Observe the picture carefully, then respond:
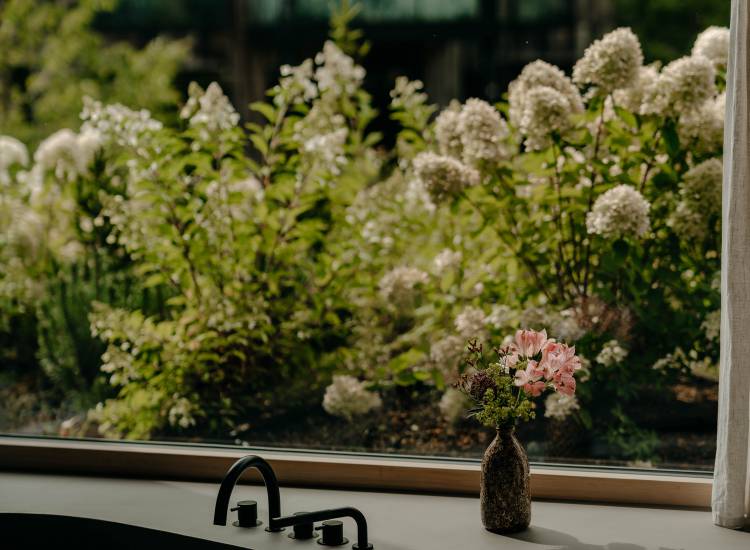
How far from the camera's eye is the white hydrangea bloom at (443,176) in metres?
2.12

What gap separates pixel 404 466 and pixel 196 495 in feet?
1.53

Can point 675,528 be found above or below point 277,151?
below

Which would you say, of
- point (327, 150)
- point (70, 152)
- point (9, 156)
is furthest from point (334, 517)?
point (9, 156)

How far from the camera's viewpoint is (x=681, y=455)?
7.11ft

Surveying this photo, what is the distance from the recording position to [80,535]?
6.18 ft

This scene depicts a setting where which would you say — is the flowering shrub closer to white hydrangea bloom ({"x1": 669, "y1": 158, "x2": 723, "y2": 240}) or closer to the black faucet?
white hydrangea bloom ({"x1": 669, "y1": 158, "x2": 723, "y2": 240})

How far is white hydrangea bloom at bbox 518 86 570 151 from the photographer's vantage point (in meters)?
2.00

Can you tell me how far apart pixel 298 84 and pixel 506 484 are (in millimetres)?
1208

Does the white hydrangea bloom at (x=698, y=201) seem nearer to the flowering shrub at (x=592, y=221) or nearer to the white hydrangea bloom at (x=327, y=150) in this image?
the flowering shrub at (x=592, y=221)

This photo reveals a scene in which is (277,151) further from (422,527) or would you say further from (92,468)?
(422,527)

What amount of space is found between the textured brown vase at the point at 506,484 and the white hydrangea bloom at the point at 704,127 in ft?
2.79

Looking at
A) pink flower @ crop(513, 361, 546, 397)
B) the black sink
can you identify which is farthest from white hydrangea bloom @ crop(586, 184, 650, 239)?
the black sink

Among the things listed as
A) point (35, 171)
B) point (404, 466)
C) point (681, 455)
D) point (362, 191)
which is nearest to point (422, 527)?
point (404, 466)

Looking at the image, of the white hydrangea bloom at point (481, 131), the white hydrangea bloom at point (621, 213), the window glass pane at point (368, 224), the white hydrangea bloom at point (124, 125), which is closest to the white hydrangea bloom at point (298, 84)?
the window glass pane at point (368, 224)
